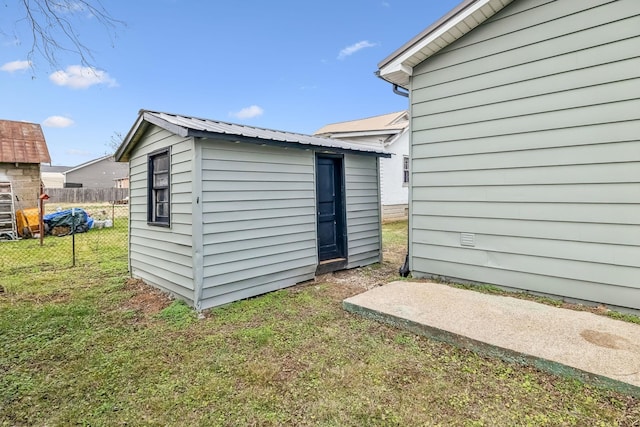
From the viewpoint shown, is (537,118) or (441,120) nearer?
(537,118)

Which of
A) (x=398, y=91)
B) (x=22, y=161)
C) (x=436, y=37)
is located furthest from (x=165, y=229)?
(x=22, y=161)

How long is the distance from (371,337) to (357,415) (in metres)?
1.10

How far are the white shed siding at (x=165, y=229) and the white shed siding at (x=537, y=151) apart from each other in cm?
330

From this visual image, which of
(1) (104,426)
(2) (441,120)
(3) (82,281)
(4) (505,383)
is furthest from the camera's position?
(3) (82,281)

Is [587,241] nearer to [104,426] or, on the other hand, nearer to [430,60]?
[430,60]

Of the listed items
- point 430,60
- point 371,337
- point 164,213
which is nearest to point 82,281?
point 164,213

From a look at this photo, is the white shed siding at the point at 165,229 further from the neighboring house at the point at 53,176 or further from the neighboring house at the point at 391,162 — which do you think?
the neighboring house at the point at 53,176

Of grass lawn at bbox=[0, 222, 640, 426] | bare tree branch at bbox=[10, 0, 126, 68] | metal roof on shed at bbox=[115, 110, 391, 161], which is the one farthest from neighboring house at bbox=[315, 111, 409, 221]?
bare tree branch at bbox=[10, 0, 126, 68]

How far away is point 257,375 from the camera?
254 cm

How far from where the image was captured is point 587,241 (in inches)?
134

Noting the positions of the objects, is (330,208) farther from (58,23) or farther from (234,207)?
(58,23)

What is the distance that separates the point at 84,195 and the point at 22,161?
1708cm

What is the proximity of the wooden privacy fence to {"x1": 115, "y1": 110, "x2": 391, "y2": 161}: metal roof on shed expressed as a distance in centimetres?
2214

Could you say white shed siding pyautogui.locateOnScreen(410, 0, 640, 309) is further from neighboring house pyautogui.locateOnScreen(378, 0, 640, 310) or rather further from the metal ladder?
the metal ladder
